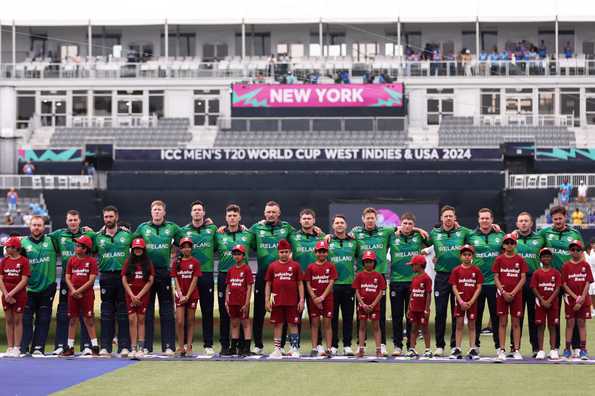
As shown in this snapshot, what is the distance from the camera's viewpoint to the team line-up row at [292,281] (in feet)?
57.5

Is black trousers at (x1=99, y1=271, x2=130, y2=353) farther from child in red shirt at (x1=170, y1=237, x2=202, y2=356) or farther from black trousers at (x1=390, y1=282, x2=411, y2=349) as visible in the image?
black trousers at (x1=390, y1=282, x2=411, y2=349)

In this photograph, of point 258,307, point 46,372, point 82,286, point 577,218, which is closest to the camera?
point 46,372

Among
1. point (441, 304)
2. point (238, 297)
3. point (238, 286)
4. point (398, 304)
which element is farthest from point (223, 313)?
point (441, 304)

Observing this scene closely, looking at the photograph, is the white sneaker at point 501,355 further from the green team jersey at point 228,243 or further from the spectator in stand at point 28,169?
the spectator in stand at point 28,169

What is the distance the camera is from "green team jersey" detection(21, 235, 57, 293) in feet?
59.3

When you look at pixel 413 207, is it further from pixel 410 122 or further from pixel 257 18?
pixel 257 18

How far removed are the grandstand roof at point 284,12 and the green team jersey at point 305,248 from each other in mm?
39688

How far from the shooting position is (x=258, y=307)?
1842cm

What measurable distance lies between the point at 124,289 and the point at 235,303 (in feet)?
5.29

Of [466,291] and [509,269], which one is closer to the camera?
[509,269]

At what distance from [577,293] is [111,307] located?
6.57 meters

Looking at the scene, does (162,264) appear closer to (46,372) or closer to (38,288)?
→ (38,288)

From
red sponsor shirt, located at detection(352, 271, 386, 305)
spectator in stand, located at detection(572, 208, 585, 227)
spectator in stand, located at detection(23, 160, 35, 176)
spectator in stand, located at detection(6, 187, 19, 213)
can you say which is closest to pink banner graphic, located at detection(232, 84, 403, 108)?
spectator in stand, located at detection(23, 160, 35, 176)

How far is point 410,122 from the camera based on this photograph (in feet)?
178
